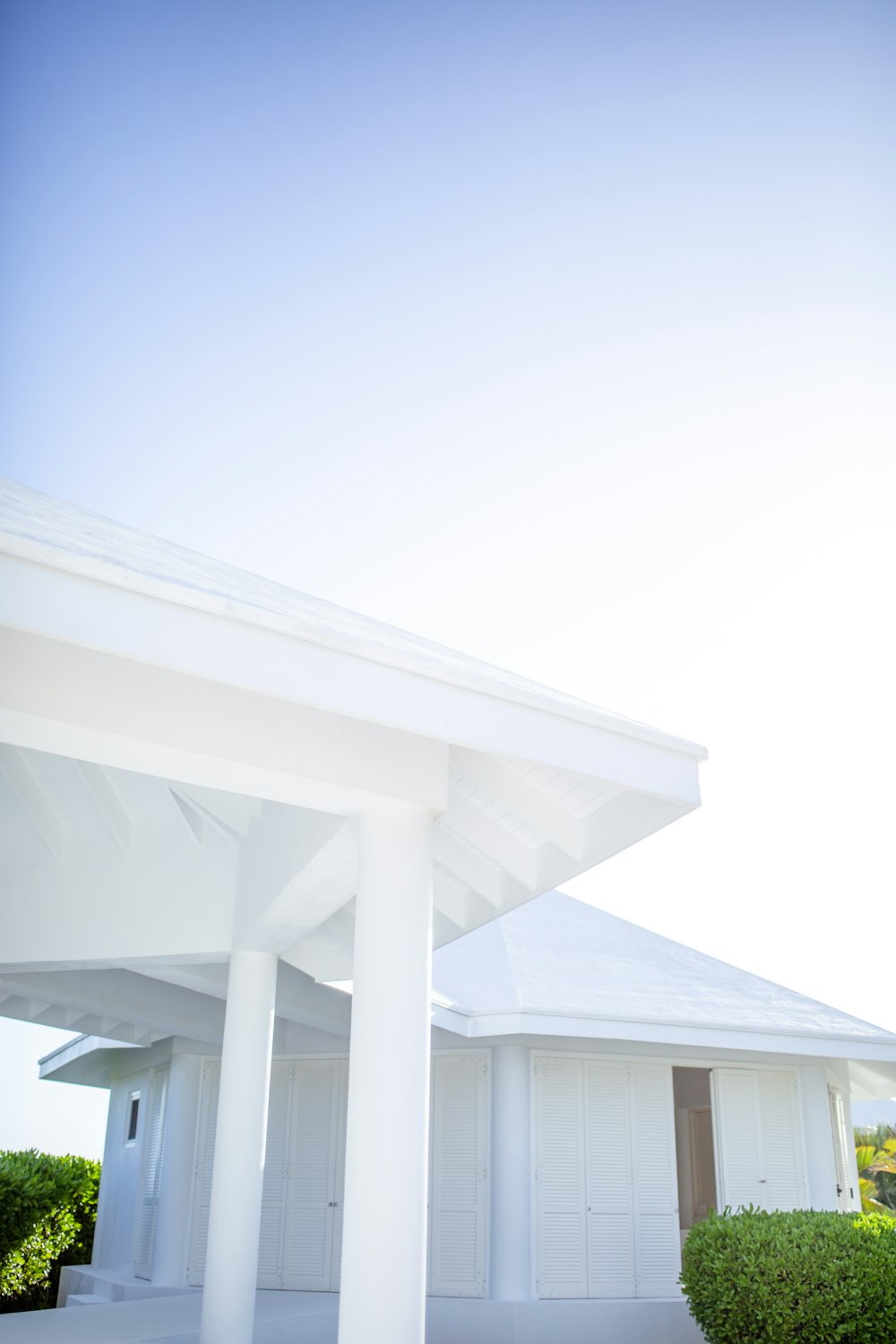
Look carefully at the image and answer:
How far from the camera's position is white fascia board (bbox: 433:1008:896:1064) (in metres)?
11.1

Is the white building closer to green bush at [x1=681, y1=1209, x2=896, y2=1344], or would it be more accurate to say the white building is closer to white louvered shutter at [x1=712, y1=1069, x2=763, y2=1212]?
white louvered shutter at [x1=712, y1=1069, x2=763, y2=1212]

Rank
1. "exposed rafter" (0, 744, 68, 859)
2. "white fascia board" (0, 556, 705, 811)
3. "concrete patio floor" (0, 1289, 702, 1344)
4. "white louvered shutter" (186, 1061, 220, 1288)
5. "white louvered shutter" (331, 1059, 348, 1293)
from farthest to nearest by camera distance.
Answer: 1. "white louvered shutter" (186, 1061, 220, 1288)
2. "white louvered shutter" (331, 1059, 348, 1293)
3. "concrete patio floor" (0, 1289, 702, 1344)
4. "exposed rafter" (0, 744, 68, 859)
5. "white fascia board" (0, 556, 705, 811)

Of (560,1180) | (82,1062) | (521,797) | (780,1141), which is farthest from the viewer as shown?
(82,1062)

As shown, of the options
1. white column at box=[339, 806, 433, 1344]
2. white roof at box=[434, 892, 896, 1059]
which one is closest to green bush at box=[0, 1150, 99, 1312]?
white roof at box=[434, 892, 896, 1059]

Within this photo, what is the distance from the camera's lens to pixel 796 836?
25.1 meters

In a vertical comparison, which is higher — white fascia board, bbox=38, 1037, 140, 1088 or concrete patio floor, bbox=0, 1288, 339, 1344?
white fascia board, bbox=38, 1037, 140, 1088

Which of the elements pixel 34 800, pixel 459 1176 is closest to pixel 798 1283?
pixel 459 1176

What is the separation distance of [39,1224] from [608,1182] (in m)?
9.25

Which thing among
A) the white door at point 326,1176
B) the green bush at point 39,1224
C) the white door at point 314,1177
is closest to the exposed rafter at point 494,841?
the white door at point 326,1176

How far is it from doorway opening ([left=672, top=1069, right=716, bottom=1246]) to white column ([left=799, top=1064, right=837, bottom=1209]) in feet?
16.9

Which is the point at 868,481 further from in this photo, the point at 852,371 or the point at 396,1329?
the point at 396,1329

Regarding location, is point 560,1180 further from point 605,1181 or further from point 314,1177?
point 314,1177

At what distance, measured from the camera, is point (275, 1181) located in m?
13.4

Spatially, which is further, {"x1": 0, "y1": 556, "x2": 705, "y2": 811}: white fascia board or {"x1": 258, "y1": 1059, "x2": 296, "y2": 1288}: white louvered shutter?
{"x1": 258, "y1": 1059, "x2": 296, "y2": 1288}: white louvered shutter
